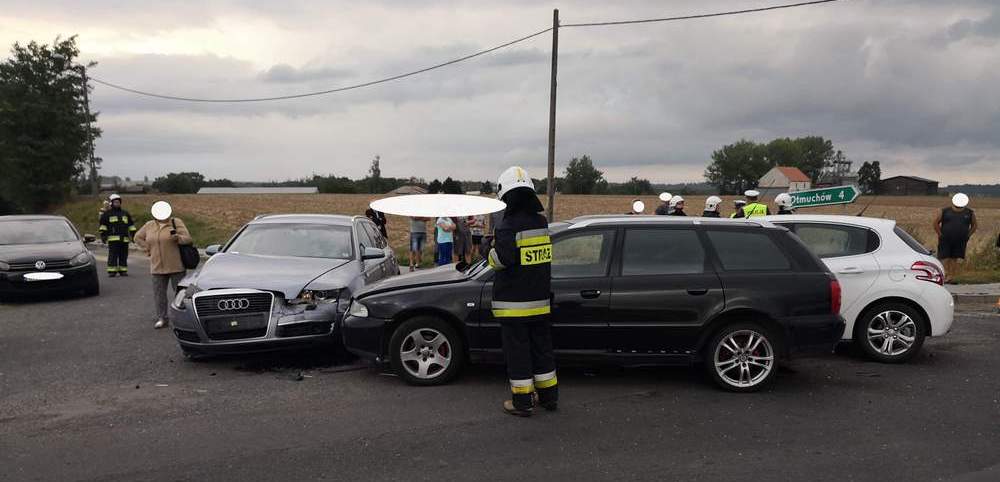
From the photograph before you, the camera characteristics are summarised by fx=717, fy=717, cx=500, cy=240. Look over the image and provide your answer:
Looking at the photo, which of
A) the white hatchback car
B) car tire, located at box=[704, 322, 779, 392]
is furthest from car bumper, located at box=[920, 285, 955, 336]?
car tire, located at box=[704, 322, 779, 392]

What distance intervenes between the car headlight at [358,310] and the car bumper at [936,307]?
17.5 feet

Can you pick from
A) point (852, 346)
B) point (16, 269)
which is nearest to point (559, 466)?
point (852, 346)

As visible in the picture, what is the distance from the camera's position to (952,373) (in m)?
6.64

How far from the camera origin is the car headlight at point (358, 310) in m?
6.14

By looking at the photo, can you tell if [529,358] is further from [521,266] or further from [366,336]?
[366,336]

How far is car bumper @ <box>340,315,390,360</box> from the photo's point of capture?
6078 mm

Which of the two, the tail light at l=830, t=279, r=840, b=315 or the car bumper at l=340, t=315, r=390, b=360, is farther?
the car bumper at l=340, t=315, r=390, b=360

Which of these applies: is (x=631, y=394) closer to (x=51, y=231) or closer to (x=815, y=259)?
(x=815, y=259)

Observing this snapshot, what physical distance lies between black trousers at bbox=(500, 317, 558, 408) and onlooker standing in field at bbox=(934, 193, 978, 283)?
9694 millimetres

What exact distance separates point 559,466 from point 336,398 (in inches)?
88.5

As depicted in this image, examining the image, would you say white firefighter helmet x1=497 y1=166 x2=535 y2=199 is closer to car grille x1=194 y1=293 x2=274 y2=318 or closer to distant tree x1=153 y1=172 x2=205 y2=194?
car grille x1=194 y1=293 x2=274 y2=318

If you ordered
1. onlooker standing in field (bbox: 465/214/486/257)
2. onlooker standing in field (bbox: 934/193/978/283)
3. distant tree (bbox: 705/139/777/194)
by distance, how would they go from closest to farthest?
onlooker standing in field (bbox: 934/193/978/283) < onlooker standing in field (bbox: 465/214/486/257) < distant tree (bbox: 705/139/777/194)

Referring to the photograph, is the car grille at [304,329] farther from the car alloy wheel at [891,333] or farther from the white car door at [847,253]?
the car alloy wheel at [891,333]

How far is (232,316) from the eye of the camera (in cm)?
661
